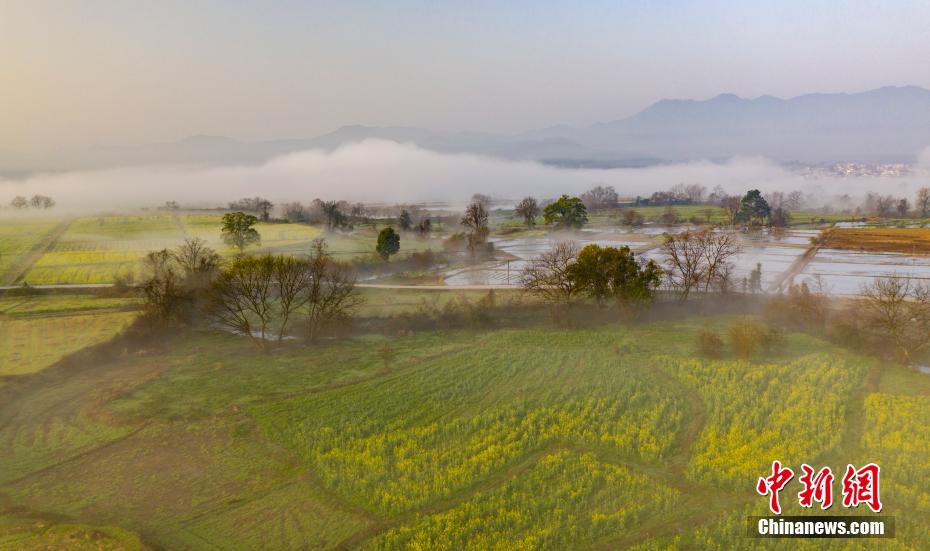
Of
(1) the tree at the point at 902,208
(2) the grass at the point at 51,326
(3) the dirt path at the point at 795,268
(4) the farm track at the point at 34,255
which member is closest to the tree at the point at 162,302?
(2) the grass at the point at 51,326

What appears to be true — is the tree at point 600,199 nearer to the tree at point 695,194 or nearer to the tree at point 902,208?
the tree at point 695,194

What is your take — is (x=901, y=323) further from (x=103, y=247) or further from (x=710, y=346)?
(x=103, y=247)

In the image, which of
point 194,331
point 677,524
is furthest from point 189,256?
point 677,524

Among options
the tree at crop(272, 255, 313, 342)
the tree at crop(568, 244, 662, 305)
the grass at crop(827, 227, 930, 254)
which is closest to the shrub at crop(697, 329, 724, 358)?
the tree at crop(568, 244, 662, 305)

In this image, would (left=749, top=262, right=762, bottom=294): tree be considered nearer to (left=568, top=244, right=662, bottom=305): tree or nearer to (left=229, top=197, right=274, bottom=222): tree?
(left=568, top=244, right=662, bottom=305): tree

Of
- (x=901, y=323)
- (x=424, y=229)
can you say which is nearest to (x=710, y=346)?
(x=901, y=323)
